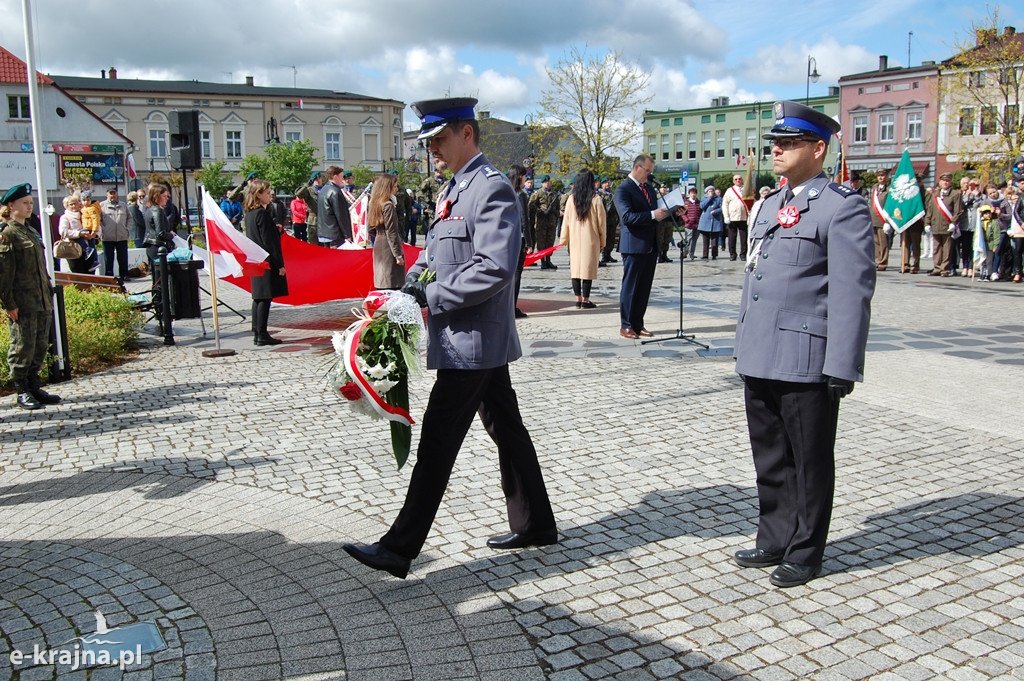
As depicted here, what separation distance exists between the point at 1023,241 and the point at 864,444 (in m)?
13.7

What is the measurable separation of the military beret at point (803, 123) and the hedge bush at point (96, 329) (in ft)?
25.4

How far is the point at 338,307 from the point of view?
558 inches

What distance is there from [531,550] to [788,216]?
1967 millimetres

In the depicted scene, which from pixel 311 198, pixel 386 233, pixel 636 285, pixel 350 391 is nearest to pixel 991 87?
pixel 311 198

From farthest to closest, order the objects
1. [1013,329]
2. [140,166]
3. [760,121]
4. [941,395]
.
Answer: [760,121] < [140,166] < [1013,329] < [941,395]

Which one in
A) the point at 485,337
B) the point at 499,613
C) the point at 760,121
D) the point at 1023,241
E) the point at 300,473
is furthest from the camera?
the point at 760,121

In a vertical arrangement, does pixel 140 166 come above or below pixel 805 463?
above

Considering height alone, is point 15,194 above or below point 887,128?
below

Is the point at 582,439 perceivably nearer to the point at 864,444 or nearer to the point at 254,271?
the point at 864,444

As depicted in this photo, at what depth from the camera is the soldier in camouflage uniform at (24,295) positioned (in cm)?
766

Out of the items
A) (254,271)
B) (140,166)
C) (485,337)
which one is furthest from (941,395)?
(140,166)

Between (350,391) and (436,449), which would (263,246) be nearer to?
(350,391)

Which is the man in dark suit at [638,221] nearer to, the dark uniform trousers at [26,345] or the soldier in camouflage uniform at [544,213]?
the dark uniform trousers at [26,345]

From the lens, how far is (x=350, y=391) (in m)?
3.92
